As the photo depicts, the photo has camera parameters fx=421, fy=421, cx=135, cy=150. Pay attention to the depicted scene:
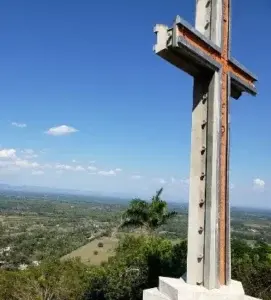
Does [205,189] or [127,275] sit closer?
[205,189]

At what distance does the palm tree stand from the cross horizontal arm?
1703 centimetres

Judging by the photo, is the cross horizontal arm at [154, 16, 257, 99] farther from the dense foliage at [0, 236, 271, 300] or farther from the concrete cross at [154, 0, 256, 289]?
the dense foliage at [0, 236, 271, 300]

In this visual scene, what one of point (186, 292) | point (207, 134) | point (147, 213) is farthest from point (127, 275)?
point (207, 134)

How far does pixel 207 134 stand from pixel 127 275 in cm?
1287

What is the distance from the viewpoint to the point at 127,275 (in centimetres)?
1852

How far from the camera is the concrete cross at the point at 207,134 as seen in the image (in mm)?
6684

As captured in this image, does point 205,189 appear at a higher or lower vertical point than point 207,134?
lower

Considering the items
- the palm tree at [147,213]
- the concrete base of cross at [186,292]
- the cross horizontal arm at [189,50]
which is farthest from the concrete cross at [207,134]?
the palm tree at [147,213]

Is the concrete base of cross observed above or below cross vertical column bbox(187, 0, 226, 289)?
below

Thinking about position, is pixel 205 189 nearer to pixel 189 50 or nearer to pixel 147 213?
pixel 189 50

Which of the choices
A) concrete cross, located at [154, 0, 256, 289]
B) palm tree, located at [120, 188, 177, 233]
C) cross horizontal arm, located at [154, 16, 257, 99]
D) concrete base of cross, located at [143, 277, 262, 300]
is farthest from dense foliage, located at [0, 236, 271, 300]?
cross horizontal arm, located at [154, 16, 257, 99]

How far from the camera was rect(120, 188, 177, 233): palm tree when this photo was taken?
24.5 meters

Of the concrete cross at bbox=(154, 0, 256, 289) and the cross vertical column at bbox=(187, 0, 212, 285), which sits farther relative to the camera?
the cross vertical column at bbox=(187, 0, 212, 285)

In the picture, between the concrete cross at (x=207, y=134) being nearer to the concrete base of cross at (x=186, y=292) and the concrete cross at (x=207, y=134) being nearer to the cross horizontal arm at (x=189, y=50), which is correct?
the cross horizontal arm at (x=189, y=50)
